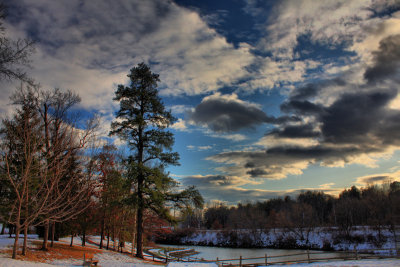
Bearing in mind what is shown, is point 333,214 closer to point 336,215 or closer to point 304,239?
point 336,215

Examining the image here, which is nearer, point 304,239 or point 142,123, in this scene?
point 142,123

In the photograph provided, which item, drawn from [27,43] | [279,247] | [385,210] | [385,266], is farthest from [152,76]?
[385,210]

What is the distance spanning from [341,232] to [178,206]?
54043 millimetres

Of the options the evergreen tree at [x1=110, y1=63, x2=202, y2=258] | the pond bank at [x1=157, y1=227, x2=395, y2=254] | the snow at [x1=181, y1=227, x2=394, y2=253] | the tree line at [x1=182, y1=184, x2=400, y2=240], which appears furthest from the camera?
the tree line at [x1=182, y1=184, x2=400, y2=240]

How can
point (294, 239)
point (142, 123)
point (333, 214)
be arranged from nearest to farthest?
point (142, 123) < point (294, 239) < point (333, 214)

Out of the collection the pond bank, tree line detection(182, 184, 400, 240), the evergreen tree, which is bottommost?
the pond bank

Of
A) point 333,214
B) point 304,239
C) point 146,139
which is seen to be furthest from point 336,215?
point 146,139

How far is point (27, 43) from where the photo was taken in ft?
38.2

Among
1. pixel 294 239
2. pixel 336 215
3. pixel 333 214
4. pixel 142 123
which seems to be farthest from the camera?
pixel 333 214

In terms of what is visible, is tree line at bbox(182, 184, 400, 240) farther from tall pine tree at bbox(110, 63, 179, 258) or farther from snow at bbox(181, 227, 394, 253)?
tall pine tree at bbox(110, 63, 179, 258)

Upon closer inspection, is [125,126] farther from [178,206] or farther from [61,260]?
[61,260]

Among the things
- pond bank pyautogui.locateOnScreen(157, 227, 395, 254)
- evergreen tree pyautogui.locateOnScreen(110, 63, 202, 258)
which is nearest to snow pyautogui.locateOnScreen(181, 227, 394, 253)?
pond bank pyautogui.locateOnScreen(157, 227, 395, 254)

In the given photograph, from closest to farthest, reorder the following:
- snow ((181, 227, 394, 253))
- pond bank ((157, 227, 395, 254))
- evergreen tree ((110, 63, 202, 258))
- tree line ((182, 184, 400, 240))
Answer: evergreen tree ((110, 63, 202, 258))
snow ((181, 227, 394, 253))
pond bank ((157, 227, 395, 254))
tree line ((182, 184, 400, 240))

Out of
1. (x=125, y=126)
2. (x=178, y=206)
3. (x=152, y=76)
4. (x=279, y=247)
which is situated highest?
(x=152, y=76)
